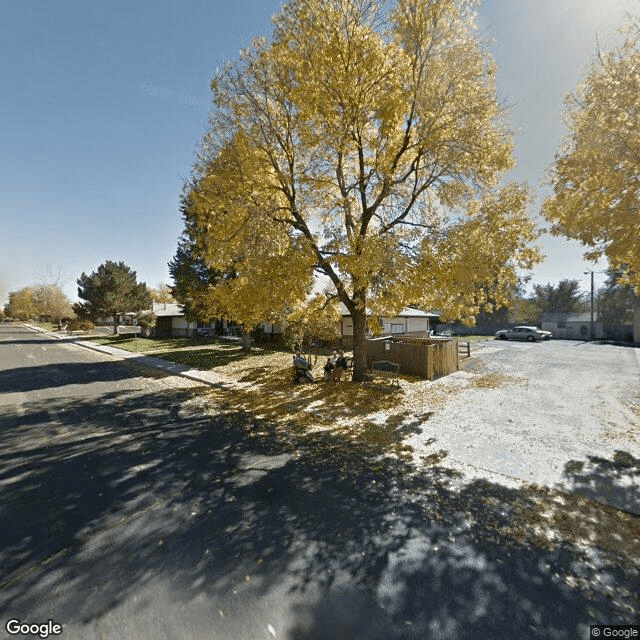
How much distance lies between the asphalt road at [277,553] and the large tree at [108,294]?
39.6m

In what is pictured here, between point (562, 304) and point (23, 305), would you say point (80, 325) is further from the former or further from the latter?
point (562, 304)

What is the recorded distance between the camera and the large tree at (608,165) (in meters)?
6.56

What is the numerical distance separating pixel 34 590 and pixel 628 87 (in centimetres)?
1259

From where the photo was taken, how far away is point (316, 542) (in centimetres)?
406

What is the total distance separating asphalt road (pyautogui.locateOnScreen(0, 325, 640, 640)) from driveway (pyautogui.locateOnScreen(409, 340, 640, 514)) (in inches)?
37.3

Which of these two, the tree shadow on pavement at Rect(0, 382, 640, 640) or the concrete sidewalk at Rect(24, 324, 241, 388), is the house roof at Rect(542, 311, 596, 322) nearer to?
the concrete sidewalk at Rect(24, 324, 241, 388)

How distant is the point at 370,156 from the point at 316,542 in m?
12.2

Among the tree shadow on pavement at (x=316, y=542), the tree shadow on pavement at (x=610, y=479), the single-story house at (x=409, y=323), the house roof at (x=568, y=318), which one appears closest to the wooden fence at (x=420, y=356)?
the tree shadow on pavement at (x=610, y=479)

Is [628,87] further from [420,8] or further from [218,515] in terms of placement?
[218,515]

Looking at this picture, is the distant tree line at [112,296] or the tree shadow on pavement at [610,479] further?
the distant tree line at [112,296]

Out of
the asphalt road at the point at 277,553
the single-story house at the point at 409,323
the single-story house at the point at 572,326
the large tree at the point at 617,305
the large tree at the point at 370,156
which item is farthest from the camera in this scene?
the large tree at the point at 617,305

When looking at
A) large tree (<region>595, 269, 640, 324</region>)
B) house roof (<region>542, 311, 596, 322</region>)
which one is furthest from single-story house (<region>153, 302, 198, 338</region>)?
large tree (<region>595, 269, 640, 324</region>)

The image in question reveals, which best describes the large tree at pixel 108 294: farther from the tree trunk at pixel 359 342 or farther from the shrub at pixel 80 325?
the tree trunk at pixel 359 342

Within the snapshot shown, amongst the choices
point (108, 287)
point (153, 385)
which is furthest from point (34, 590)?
point (108, 287)
